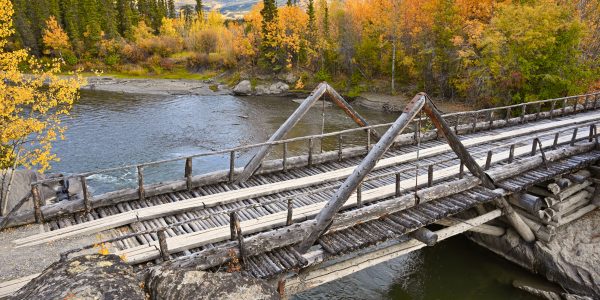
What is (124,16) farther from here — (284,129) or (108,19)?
(284,129)

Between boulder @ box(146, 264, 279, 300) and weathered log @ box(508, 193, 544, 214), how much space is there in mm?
10749

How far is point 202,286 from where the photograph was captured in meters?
5.52

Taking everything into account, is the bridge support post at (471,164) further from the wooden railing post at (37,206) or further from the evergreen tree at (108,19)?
the evergreen tree at (108,19)

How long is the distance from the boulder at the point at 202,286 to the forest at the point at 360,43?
15.6 metres

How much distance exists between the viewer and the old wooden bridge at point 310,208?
838 cm

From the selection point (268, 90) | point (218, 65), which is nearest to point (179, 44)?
point (218, 65)

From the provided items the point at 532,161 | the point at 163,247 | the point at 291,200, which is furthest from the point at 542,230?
the point at 163,247

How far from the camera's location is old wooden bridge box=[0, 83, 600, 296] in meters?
8.38

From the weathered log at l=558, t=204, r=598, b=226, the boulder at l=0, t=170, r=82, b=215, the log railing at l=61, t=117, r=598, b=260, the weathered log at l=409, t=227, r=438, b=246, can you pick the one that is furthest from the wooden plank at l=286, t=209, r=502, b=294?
the boulder at l=0, t=170, r=82, b=215

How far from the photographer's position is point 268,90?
5309 centimetres

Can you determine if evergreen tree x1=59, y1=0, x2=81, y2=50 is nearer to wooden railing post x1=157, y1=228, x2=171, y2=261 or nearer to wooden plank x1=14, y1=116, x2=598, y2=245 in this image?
wooden plank x1=14, y1=116, x2=598, y2=245

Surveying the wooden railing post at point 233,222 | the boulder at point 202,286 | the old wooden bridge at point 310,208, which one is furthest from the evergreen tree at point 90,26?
the boulder at point 202,286

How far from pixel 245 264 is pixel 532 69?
30109 mm

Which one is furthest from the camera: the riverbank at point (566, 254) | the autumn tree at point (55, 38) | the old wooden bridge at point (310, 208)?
the autumn tree at point (55, 38)
